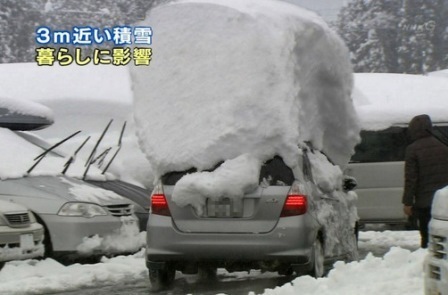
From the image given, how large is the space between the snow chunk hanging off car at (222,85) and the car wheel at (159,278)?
38.2 inches

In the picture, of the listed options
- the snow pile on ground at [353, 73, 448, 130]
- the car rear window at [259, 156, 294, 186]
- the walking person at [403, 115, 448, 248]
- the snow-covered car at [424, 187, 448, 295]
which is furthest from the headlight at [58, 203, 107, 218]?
the snow pile on ground at [353, 73, 448, 130]

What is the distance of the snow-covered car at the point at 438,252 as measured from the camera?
18.6 ft

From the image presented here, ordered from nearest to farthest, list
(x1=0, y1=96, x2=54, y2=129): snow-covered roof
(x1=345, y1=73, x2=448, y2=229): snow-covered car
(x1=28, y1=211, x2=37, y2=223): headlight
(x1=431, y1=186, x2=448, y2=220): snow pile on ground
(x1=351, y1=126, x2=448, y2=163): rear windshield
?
1. (x1=431, y1=186, x2=448, y2=220): snow pile on ground
2. (x1=28, y1=211, x2=37, y2=223): headlight
3. (x1=0, y1=96, x2=54, y2=129): snow-covered roof
4. (x1=345, y1=73, x2=448, y2=229): snow-covered car
5. (x1=351, y1=126, x2=448, y2=163): rear windshield

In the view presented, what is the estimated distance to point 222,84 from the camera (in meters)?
9.67

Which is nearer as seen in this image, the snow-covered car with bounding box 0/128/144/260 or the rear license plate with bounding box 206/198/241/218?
the rear license plate with bounding box 206/198/241/218

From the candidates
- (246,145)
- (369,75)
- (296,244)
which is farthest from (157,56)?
(369,75)

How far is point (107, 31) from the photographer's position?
55.3ft

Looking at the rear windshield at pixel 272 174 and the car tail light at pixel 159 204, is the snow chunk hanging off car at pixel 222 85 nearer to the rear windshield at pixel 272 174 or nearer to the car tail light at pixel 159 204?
the rear windshield at pixel 272 174

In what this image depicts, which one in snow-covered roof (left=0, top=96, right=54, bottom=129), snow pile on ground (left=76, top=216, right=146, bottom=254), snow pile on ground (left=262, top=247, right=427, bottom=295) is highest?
snow-covered roof (left=0, top=96, right=54, bottom=129)

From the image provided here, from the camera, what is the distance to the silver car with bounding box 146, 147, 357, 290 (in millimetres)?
8961

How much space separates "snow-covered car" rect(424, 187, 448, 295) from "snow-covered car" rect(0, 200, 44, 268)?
5281 millimetres

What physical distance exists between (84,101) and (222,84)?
8.55 m

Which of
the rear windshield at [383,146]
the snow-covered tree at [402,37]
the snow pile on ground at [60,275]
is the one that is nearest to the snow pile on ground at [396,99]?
the rear windshield at [383,146]

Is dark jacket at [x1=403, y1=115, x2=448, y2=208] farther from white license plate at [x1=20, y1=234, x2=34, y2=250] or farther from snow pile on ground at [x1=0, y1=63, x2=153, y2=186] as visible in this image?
snow pile on ground at [x1=0, y1=63, x2=153, y2=186]
